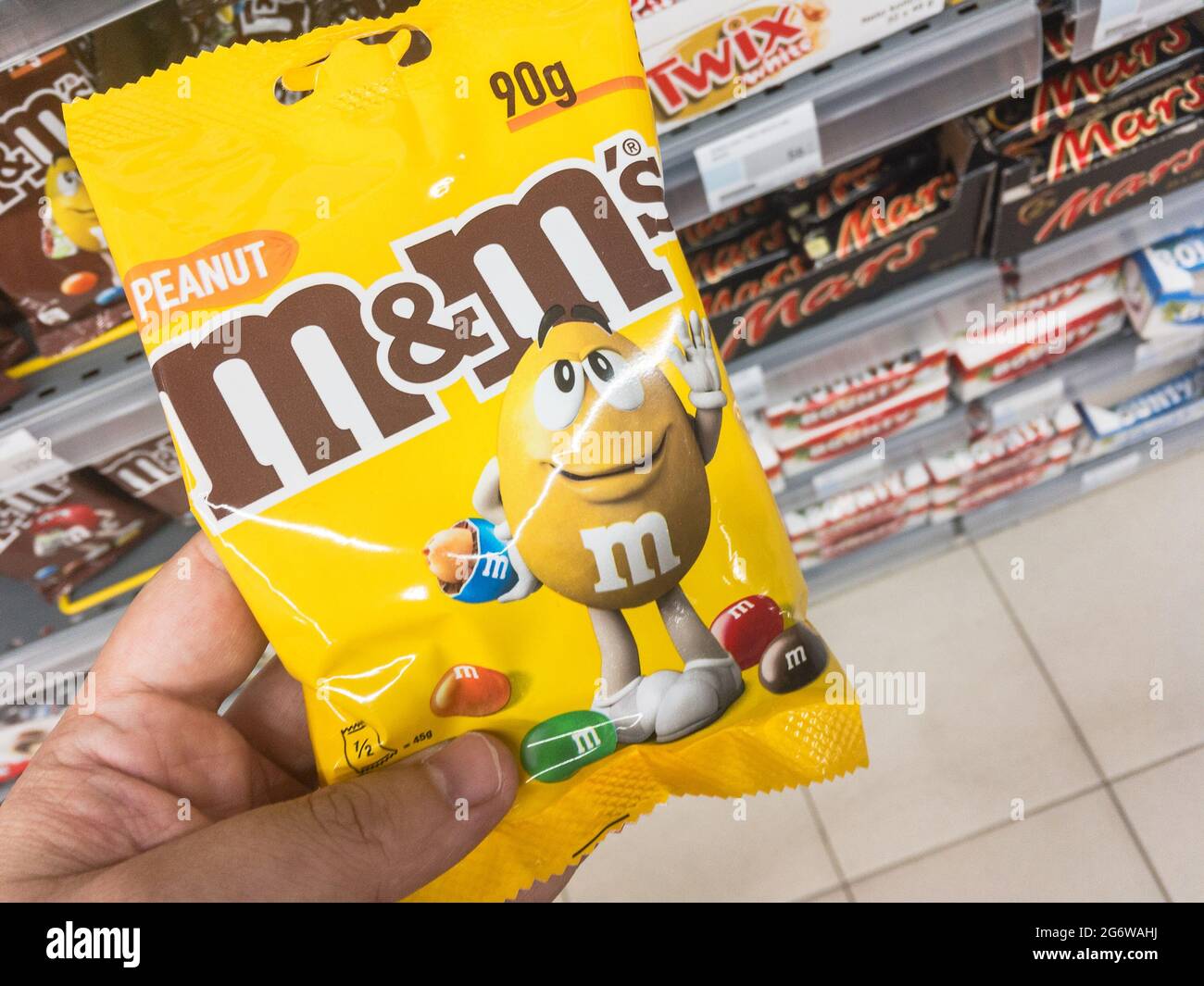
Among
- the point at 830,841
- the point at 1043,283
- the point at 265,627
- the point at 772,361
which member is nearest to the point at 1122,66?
the point at 1043,283

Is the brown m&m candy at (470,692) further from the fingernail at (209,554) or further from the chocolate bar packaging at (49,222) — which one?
the chocolate bar packaging at (49,222)

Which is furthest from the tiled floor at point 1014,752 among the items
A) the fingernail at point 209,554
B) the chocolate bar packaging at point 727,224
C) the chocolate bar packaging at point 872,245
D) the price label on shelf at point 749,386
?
the fingernail at point 209,554

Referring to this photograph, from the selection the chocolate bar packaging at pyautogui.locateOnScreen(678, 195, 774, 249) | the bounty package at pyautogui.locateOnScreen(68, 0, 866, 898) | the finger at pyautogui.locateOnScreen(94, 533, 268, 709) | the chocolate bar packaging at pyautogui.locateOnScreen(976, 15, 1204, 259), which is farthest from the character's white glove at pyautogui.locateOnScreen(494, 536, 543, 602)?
the chocolate bar packaging at pyautogui.locateOnScreen(976, 15, 1204, 259)

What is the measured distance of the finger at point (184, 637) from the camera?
938 mm

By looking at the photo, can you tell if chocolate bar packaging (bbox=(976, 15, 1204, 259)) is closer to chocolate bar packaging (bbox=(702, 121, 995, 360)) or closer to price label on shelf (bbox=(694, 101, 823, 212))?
chocolate bar packaging (bbox=(702, 121, 995, 360))

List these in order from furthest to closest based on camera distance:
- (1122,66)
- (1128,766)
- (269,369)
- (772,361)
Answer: (1128,766) → (772,361) → (1122,66) → (269,369)

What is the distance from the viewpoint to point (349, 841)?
72 cm

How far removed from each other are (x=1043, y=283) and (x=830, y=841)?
1.06 metres

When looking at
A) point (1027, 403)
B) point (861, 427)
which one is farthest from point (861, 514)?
point (1027, 403)

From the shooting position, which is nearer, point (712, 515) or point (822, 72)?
point (712, 515)

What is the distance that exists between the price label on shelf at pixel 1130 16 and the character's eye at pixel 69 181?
1083 millimetres

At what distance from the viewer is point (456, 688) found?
81 centimetres

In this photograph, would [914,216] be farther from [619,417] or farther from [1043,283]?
[619,417]

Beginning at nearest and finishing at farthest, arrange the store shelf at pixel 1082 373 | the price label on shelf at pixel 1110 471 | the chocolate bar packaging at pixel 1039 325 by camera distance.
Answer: the chocolate bar packaging at pixel 1039 325
the store shelf at pixel 1082 373
the price label on shelf at pixel 1110 471
